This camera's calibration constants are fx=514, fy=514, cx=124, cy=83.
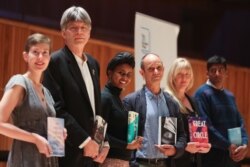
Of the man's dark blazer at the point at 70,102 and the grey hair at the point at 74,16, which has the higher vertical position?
the grey hair at the point at 74,16

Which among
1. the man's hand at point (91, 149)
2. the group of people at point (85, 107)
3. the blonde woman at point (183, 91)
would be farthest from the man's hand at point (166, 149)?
the man's hand at point (91, 149)

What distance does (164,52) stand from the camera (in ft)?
15.2

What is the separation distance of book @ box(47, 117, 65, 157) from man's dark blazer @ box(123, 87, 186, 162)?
0.93 metres

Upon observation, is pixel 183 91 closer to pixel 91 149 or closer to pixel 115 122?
pixel 115 122

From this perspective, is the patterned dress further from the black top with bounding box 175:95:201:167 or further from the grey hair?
the black top with bounding box 175:95:201:167

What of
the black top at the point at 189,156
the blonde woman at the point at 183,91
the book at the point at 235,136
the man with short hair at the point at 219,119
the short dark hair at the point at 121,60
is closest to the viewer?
the short dark hair at the point at 121,60

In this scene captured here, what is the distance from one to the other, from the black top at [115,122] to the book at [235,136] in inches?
47.1

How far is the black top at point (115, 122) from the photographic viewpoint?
3.10 meters

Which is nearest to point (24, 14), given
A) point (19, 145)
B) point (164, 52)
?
point (164, 52)

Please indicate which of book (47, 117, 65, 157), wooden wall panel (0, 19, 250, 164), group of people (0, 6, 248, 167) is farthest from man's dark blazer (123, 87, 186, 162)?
wooden wall panel (0, 19, 250, 164)

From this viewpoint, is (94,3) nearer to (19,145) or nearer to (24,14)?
(24,14)

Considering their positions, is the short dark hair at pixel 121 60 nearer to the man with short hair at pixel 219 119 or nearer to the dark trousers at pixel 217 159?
the man with short hair at pixel 219 119

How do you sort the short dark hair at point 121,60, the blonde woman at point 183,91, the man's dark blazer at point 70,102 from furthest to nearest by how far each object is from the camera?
1. the blonde woman at point 183,91
2. the short dark hair at point 121,60
3. the man's dark blazer at point 70,102

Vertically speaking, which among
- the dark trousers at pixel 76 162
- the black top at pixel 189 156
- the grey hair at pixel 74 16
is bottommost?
the dark trousers at pixel 76 162
